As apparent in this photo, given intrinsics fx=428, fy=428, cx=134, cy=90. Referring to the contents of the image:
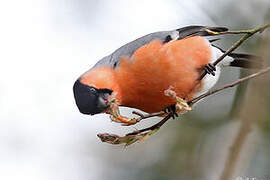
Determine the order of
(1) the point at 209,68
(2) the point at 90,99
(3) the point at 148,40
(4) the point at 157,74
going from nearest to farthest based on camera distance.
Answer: (2) the point at 90,99 < (4) the point at 157,74 < (1) the point at 209,68 < (3) the point at 148,40

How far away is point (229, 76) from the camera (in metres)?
4.21

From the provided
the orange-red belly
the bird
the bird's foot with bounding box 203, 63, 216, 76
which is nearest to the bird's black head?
the bird

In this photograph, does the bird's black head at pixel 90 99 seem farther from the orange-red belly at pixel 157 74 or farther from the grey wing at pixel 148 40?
the grey wing at pixel 148 40

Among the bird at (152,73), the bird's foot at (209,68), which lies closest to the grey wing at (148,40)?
the bird at (152,73)

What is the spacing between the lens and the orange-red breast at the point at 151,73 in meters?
2.92

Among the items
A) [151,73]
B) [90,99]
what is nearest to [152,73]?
[151,73]

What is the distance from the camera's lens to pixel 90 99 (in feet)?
9.07

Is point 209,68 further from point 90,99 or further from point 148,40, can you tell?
point 90,99

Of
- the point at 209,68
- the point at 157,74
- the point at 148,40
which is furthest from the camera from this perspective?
the point at 148,40

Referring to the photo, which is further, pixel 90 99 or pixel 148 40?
pixel 148 40

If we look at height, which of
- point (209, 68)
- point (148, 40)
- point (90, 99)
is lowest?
point (209, 68)

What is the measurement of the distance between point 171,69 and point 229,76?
1.44 metres

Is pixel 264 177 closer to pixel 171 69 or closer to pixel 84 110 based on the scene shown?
pixel 171 69

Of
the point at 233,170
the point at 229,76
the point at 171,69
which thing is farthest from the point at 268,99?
the point at 229,76
